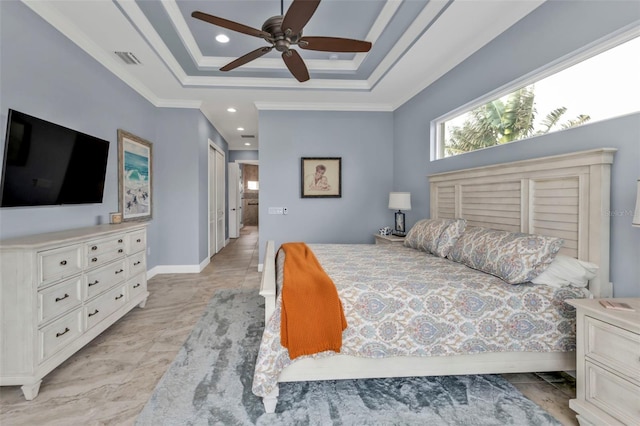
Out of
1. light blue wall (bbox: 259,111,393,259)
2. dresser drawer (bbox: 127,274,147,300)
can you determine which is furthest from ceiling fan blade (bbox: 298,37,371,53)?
dresser drawer (bbox: 127,274,147,300)

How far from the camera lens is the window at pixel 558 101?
179 cm

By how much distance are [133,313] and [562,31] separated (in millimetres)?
4599

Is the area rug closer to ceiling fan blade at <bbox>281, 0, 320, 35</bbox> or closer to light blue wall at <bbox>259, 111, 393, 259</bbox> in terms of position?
ceiling fan blade at <bbox>281, 0, 320, 35</bbox>

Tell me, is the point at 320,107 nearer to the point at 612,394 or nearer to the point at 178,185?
the point at 178,185

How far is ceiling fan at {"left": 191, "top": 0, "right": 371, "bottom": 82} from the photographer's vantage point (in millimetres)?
1807

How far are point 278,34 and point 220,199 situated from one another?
17.7 ft

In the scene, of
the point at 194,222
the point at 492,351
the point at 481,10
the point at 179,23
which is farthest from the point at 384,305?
the point at 194,222

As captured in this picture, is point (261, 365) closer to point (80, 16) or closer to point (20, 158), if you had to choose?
point (20, 158)

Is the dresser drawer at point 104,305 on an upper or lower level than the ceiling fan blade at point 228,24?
lower

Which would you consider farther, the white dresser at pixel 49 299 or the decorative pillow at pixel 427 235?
the decorative pillow at pixel 427 235

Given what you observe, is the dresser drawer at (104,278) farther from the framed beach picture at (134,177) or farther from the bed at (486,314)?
the bed at (486,314)

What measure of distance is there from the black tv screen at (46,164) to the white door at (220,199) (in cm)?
362

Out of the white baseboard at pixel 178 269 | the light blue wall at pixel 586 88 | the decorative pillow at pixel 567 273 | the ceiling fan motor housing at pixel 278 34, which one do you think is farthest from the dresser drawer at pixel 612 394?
the white baseboard at pixel 178 269

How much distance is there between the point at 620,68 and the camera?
1825mm
